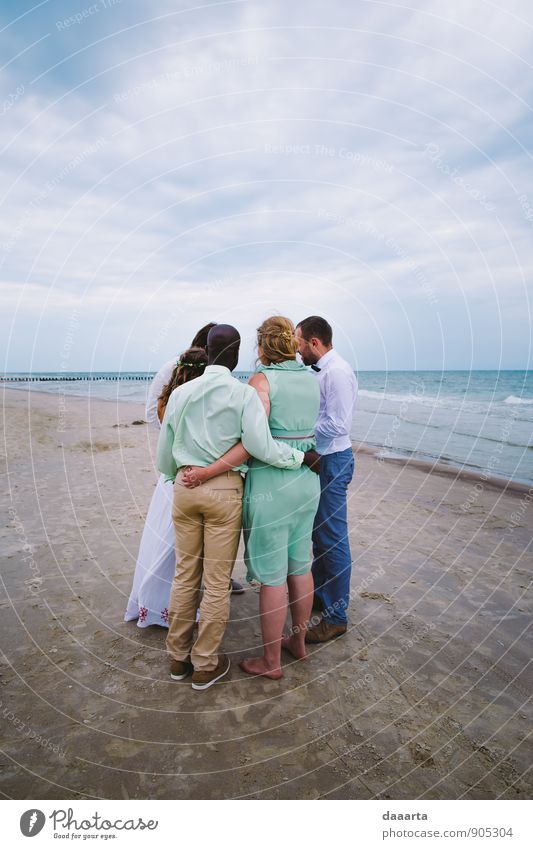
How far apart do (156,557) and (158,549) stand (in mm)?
71

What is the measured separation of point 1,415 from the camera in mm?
19766

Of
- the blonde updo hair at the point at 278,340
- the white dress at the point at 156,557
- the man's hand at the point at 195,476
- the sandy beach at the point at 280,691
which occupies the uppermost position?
the blonde updo hair at the point at 278,340

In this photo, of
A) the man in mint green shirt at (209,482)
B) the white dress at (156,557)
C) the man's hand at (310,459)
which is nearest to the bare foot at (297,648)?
the man in mint green shirt at (209,482)

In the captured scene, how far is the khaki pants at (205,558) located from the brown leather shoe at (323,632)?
100cm

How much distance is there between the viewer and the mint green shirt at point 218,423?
10.9 ft

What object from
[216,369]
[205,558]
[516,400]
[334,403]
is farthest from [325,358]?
[516,400]

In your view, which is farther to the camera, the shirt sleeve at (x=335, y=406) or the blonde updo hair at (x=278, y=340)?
the shirt sleeve at (x=335, y=406)

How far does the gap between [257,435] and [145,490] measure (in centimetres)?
632

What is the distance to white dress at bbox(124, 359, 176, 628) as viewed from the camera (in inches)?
163

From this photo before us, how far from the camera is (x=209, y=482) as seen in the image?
135 inches

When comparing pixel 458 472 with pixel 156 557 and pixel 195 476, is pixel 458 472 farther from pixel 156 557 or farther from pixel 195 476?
pixel 195 476

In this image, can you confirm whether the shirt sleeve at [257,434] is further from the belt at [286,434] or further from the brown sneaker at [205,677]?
the brown sneaker at [205,677]

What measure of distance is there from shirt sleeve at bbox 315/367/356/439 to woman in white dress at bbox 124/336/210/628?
117 cm

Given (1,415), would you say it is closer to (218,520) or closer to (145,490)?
(145,490)
